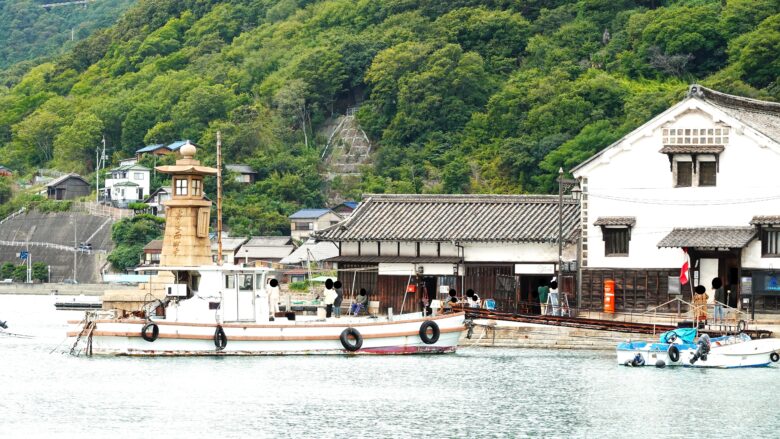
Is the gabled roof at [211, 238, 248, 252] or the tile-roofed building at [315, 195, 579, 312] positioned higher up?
the gabled roof at [211, 238, 248, 252]

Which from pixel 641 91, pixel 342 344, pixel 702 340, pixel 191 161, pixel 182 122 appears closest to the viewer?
pixel 702 340

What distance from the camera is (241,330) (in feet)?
138

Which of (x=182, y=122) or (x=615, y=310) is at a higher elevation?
(x=182, y=122)

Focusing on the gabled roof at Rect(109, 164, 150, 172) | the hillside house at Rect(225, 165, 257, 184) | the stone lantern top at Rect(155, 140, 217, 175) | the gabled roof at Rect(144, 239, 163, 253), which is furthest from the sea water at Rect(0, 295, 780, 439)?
→ the gabled roof at Rect(109, 164, 150, 172)

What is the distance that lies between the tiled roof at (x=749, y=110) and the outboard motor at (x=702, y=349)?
9638 mm

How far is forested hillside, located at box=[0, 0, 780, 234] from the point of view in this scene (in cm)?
10638

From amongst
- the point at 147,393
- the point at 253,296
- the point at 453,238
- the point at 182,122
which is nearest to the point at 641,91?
the point at 182,122

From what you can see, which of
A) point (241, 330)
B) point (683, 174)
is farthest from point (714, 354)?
point (241, 330)

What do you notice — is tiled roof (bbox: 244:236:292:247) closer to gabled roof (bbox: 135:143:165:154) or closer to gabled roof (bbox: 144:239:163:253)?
gabled roof (bbox: 144:239:163:253)

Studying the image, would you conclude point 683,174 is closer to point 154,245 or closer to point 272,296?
point 272,296

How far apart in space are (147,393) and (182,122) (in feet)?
347

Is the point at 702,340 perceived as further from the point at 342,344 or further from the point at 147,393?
the point at 147,393

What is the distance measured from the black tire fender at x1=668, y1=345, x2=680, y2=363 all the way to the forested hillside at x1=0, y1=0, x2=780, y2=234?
55.7 meters

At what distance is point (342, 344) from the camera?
138 feet
